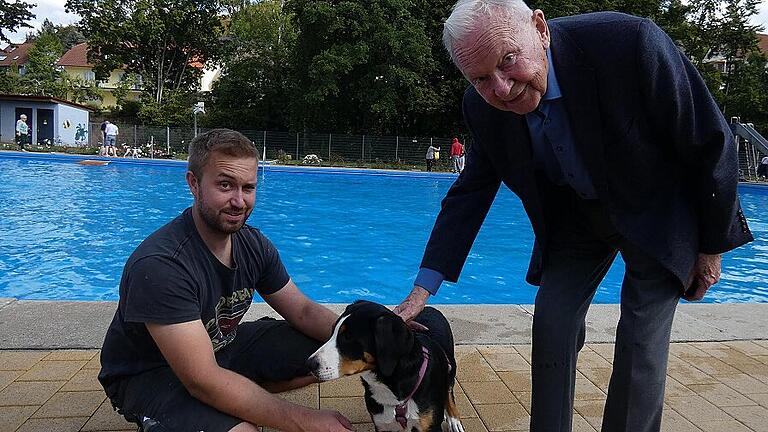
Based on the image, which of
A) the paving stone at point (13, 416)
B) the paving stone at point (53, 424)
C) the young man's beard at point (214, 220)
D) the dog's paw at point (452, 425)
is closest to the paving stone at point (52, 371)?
the paving stone at point (13, 416)

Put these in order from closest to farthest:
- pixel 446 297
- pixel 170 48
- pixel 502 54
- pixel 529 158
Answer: pixel 502 54
pixel 529 158
pixel 446 297
pixel 170 48

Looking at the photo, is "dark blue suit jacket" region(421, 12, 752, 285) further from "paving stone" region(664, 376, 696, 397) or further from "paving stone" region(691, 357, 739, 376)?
"paving stone" region(691, 357, 739, 376)

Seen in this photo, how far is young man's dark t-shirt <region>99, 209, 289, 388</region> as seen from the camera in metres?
2.08

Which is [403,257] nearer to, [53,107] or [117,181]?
[117,181]

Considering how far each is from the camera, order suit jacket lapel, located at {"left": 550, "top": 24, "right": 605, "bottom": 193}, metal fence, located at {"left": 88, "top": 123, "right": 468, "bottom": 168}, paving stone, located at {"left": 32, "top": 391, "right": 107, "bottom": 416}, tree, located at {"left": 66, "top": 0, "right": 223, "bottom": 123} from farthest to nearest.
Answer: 1. tree, located at {"left": 66, "top": 0, "right": 223, "bottom": 123}
2. metal fence, located at {"left": 88, "top": 123, "right": 468, "bottom": 168}
3. paving stone, located at {"left": 32, "top": 391, "right": 107, "bottom": 416}
4. suit jacket lapel, located at {"left": 550, "top": 24, "right": 605, "bottom": 193}

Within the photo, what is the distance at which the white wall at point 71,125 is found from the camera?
1154 inches

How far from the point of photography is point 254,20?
123 ft

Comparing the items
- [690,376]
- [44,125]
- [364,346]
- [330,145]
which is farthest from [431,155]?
[364,346]

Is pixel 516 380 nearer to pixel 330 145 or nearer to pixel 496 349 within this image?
pixel 496 349

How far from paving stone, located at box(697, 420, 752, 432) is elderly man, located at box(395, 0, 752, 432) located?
0.95 meters

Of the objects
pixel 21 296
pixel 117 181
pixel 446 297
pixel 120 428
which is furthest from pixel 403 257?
pixel 117 181

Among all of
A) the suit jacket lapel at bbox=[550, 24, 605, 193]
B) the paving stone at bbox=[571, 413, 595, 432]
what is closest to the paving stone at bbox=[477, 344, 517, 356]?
the paving stone at bbox=[571, 413, 595, 432]

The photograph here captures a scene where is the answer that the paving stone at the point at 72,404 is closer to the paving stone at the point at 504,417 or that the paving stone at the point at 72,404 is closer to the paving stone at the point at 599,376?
the paving stone at the point at 504,417

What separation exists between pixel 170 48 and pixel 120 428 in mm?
38617
